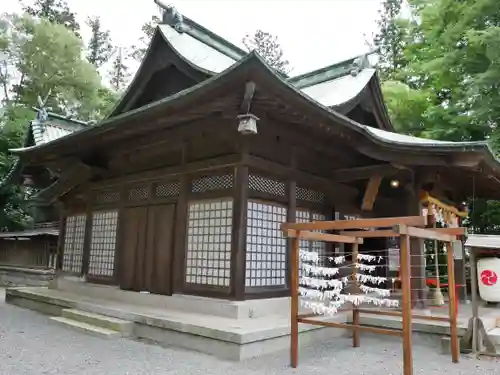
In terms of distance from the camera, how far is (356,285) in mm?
5418

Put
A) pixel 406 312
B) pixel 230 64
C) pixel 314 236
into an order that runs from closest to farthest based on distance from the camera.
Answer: pixel 406 312 < pixel 314 236 < pixel 230 64

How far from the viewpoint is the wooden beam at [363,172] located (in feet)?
22.3

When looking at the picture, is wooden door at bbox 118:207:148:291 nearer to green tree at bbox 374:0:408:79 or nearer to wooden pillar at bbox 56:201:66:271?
wooden pillar at bbox 56:201:66:271

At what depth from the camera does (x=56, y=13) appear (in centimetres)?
2603

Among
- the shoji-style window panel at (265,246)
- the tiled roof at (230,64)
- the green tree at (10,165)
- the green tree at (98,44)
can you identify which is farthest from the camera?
the green tree at (98,44)

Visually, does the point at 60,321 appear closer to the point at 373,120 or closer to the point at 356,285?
the point at 356,285

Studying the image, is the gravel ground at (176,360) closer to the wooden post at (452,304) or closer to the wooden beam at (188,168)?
the wooden post at (452,304)

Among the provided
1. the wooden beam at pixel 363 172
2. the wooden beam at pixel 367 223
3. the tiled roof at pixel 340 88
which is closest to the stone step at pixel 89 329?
the wooden beam at pixel 367 223

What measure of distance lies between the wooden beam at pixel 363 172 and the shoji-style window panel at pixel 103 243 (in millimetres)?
4311

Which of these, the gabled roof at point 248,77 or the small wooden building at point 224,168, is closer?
the gabled roof at point 248,77

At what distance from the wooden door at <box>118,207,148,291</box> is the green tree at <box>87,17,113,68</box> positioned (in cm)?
2587

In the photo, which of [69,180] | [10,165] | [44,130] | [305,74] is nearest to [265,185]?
[305,74]

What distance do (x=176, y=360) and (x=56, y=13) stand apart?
27.2 meters

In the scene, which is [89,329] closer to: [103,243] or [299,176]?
[103,243]
